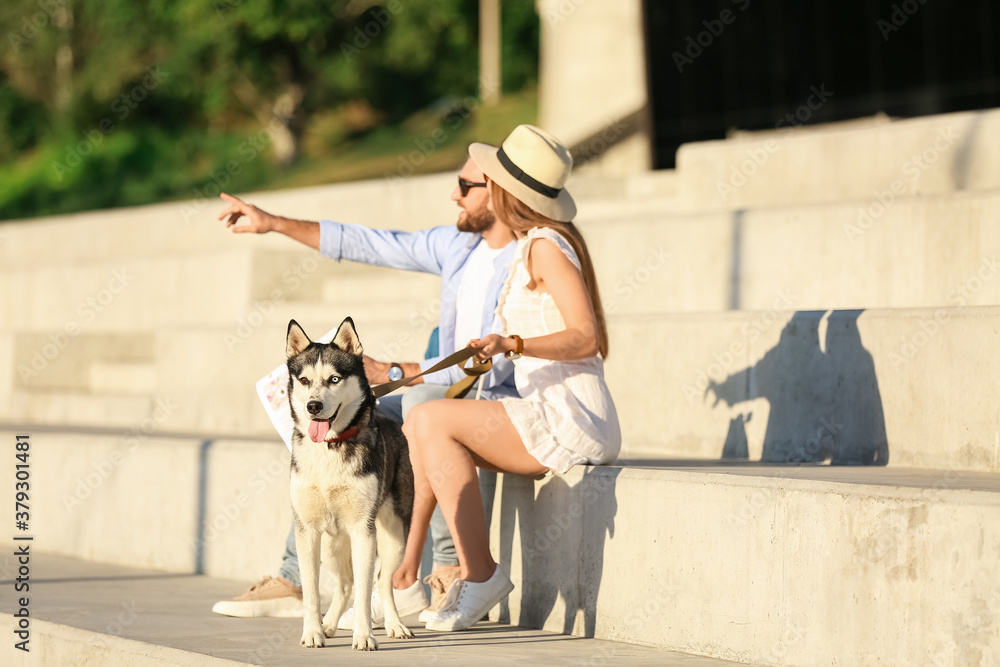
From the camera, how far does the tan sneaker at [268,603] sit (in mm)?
5422

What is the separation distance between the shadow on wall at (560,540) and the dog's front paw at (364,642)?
85cm

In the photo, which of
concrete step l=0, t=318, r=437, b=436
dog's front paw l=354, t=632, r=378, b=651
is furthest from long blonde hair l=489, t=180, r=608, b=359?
concrete step l=0, t=318, r=437, b=436

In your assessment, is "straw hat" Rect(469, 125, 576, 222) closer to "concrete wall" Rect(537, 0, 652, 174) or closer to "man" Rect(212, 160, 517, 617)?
"man" Rect(212, 160, 517, 617)

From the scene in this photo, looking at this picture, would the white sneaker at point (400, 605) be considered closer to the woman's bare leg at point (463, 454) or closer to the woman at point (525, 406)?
the woman at point (525, 406)

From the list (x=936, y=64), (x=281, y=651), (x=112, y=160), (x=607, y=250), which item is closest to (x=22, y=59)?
(x=112, y=160)

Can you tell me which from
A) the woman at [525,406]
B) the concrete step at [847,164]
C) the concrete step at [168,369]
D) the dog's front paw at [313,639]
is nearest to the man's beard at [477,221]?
the woman at [525,406]

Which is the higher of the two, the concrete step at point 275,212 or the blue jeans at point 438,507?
the concrete step at point 275,212

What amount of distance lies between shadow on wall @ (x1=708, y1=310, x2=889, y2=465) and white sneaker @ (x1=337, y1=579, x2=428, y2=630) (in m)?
1.67

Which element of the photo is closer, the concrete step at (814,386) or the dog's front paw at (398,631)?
the dog's front paw at (398,631)

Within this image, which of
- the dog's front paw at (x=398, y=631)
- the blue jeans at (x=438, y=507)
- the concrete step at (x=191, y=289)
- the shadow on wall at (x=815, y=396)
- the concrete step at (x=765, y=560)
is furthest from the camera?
the concrete step at (x=191, y=289)

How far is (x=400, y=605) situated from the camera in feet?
16.7

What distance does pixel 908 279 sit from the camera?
269 inches

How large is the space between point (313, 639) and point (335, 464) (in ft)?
2.11

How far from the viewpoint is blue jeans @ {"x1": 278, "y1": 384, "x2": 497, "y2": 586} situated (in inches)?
208
